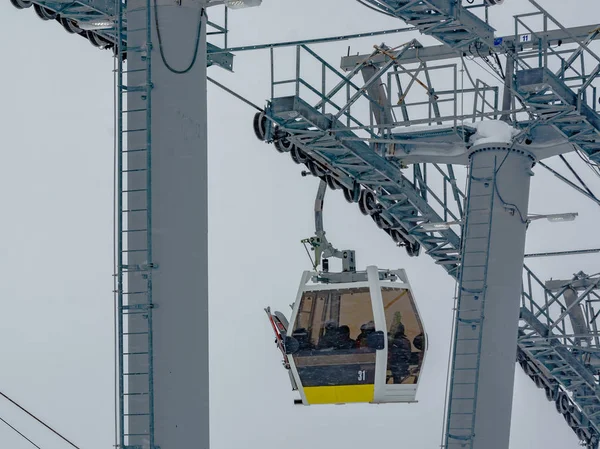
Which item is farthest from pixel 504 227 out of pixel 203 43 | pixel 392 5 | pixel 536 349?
pixel 203 43

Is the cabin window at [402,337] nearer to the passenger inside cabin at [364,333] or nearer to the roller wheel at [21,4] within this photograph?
the passenger inside cabin at [364,333]

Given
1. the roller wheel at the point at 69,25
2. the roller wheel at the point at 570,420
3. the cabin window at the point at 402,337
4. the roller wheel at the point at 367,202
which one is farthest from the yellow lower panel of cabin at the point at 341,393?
the roller wheel at the point at 570,420

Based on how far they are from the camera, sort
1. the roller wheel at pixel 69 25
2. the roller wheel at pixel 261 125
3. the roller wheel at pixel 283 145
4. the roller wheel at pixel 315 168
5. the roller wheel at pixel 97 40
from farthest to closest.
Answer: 1. the roller wheel at pixel 315 168
2. the roller wheel at pixel 283 145
3. the roller wheel at pixel 261 125
4. the roller wheel at pixel 97 40
5. the roller wheel at pixel 69 25

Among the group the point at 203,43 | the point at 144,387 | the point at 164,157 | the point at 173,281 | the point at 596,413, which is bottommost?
the point at 596,413

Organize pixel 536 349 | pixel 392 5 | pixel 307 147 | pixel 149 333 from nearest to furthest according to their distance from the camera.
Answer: pixel 149 333, pixel 392 5, pixel 307 147, pixel 536 349

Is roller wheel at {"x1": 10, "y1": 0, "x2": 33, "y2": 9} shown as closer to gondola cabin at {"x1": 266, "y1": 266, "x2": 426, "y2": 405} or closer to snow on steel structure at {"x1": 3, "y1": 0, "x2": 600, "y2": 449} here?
snow on steel structure at {"x1": 3, "y1": 0, "x2": 600, "y2": 449}

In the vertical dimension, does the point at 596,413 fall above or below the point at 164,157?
below

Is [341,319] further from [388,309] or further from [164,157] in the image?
[164,157]
